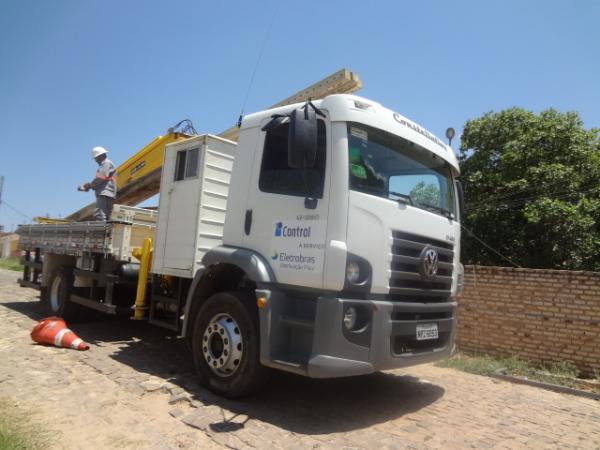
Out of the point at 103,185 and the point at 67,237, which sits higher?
the point at 103,185

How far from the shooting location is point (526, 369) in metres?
6.91

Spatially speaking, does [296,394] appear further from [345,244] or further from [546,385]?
[546,385]

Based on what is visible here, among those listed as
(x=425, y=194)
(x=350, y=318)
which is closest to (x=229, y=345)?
(x=350, y=318)

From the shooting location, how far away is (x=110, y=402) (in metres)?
4.45

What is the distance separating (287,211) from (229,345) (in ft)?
4.70

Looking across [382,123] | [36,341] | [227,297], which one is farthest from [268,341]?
[36,341]

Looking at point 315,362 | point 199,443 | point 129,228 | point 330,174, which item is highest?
point 330,174

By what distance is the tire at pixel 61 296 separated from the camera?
25.9 feet

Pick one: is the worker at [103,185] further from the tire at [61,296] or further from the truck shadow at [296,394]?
the truck shadow at [296,394]

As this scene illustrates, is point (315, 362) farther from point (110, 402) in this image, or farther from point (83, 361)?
point (83, 361)

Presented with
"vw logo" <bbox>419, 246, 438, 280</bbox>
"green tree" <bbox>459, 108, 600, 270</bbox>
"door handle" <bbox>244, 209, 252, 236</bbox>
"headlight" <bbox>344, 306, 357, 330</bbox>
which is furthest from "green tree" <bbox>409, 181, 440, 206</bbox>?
"green tree" <bbox>459, 108, 600, 270</bbox>

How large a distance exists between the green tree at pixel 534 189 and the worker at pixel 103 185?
11324mm

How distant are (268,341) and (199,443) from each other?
959mm

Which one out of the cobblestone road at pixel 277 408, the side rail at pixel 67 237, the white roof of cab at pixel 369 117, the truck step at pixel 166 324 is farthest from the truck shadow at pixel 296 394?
the white roof of cab at pixel 369 117
